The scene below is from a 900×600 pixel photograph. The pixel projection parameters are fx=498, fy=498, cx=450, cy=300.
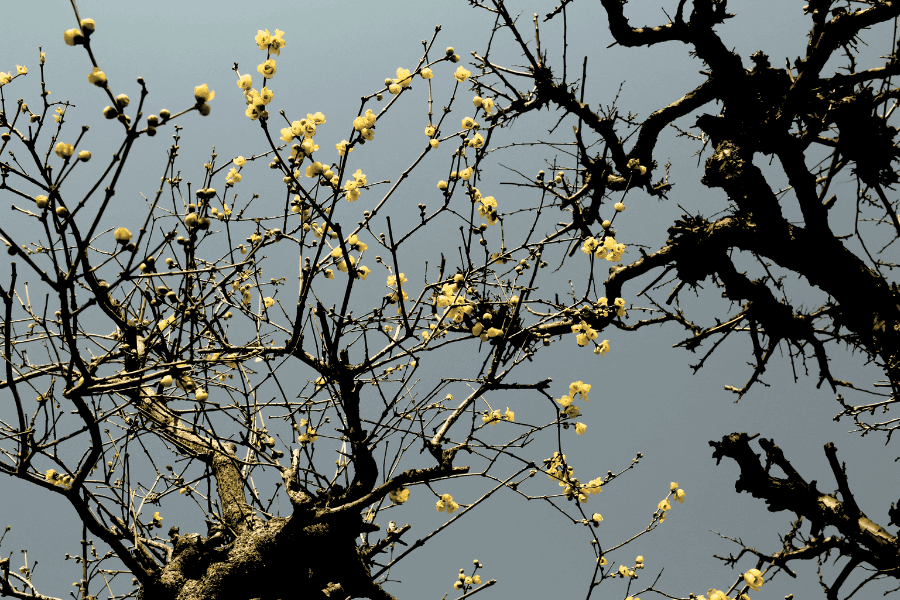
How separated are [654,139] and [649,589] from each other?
3.78 meters

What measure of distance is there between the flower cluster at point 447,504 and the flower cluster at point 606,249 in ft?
5.70

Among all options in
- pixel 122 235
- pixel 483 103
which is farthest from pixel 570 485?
pixel 122 235

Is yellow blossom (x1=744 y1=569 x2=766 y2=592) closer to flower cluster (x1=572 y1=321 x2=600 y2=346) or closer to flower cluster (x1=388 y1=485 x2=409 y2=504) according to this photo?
flower cluster (x1=572 y1=321 x2=600 y2=346)

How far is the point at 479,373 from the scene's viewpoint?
2.57 metres

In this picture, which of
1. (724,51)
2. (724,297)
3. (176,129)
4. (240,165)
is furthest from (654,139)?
(176,129)

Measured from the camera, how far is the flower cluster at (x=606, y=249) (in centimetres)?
274

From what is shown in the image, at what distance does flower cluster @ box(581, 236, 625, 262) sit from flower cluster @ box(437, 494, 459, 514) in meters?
1.74

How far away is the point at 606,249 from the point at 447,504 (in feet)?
6.10

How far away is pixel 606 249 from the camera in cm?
277

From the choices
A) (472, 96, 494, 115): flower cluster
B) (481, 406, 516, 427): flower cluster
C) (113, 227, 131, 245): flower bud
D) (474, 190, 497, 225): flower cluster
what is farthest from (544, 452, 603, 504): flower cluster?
(113, 227, 131, 245): flower bud

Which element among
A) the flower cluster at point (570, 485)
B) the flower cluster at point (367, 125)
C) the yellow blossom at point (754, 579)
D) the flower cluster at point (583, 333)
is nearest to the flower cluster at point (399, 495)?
the flower cluster at point (570, 485)

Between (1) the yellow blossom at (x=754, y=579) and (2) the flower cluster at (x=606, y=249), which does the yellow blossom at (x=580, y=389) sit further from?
(1) the yellow blossom at (x=754, y=579)

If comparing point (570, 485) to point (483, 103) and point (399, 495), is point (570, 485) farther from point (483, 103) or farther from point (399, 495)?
point (483, 103)

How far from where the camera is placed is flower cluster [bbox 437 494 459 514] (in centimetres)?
313
